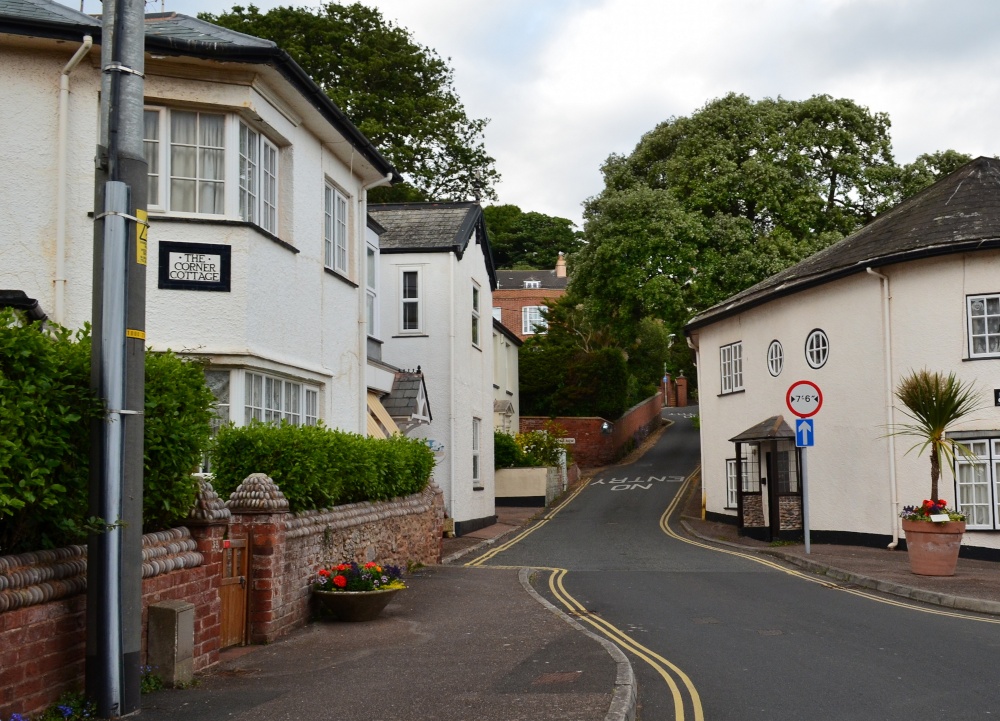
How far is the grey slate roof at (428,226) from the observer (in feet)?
82.9

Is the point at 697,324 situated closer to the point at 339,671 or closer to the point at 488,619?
the point at 488,619

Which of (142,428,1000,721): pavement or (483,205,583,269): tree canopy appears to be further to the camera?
(483,205,583,269): tree canopy

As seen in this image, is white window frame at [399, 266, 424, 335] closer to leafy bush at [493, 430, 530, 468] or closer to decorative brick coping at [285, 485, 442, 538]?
decorative brick coping at [285, 485, 442, 538]

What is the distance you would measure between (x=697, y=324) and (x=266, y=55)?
19.1 meters

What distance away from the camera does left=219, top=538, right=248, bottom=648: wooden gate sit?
9352 mm

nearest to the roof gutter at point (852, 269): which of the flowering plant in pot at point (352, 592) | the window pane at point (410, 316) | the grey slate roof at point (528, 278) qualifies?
the window pane at point (410, 316)

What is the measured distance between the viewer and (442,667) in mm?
8812

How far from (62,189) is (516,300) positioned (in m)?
56.9

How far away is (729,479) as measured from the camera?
91.4 feet

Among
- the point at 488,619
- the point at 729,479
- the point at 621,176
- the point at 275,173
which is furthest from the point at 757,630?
the point at 621,176

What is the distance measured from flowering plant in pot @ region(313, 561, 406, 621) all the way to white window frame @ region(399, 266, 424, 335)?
1411 centimetres

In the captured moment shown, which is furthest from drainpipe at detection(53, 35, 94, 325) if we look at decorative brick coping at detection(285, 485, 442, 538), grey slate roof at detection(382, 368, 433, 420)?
grey slate roof at detection(382, 368, 433, 420)

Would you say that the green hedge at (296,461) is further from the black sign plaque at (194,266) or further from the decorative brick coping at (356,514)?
the black sign plaque at (194,266)

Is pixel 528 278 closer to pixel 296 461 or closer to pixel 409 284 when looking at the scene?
pixel 409 284
